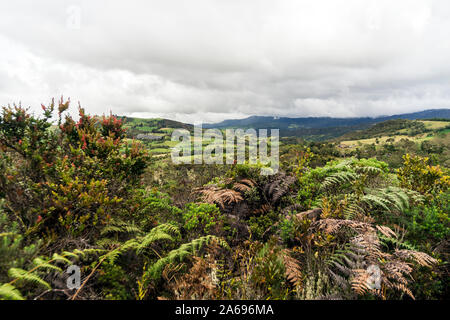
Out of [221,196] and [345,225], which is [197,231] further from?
[345,225]

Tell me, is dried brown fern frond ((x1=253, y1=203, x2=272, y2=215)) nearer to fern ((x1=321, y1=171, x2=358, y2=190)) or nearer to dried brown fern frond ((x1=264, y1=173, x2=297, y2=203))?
dried brown fern frond ((x1=264, y1=173, x2=297, y2=203))

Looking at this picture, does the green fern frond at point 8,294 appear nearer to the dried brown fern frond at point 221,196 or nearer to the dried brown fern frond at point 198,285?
the dried brown fern frond at point 198,285

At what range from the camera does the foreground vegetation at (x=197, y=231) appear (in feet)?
8.52

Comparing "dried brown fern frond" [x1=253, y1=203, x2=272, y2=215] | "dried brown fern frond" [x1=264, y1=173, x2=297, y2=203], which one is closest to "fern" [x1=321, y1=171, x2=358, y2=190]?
Answer: "dried brown fern frond" [x1=264, y1=173, x2=297, y2=203]

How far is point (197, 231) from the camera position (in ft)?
12.9

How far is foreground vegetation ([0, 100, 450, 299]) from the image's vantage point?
260 centimetres

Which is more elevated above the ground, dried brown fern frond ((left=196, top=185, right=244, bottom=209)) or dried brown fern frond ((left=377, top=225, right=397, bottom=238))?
dried brown fern frond ((left=196, top=185, right=244, bottom=209))

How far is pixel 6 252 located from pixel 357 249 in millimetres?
4493

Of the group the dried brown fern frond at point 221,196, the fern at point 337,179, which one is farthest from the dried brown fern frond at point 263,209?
the fern at point 337,179

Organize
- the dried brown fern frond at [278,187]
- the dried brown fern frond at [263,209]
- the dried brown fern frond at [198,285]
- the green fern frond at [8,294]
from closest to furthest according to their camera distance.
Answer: the green fern frond at [8,294], the dried brown fern frond at [198,285], the dried brown fern frond at [263,209], the dried brown fern frond at [278,187]

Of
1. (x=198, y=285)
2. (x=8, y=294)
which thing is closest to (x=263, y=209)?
(x=198, y=285)
